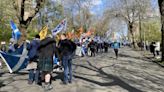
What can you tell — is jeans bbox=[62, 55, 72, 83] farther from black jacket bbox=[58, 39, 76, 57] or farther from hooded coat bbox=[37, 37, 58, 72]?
hooded coat bbox=[37, 37, 58, 72]

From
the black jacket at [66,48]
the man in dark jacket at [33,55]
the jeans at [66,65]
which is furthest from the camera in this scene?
the black jacket at [66,48]

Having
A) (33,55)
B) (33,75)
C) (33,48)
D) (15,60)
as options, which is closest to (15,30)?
(15,60)

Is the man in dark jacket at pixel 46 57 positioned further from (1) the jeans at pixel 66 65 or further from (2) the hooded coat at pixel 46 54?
(1) the jeans at pixel 66 65

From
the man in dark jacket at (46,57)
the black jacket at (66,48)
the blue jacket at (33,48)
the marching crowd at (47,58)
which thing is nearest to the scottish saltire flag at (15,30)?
the marching crowd at (47,58)

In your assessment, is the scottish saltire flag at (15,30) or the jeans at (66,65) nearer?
the jeans at (66,65)

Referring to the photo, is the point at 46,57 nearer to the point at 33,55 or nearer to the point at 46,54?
the point at 46,54

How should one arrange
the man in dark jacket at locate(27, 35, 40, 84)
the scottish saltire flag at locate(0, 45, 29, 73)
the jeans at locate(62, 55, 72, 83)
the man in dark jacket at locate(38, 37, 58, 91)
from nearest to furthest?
the man in dark jacket at locate(38, 37, 58, 91) < the man in dark jacket at locate(27, 35, 40, 84) < the jeans at locate(62, 55, 72, 83) < the scottish saltire flag at locate(0, 45, 29, 73)

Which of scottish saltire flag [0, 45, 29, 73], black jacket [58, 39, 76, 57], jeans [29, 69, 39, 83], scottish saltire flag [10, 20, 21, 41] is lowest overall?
jeans [29, 69, 39, 83]

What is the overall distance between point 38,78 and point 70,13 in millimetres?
61998

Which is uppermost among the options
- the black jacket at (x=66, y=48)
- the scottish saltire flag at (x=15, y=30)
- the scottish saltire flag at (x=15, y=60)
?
the scottish saltire flag at (x=15, y=30)

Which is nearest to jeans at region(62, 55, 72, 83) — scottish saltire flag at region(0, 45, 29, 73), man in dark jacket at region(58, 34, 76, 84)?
A: man in dark jacket at region(58, 34, 76, 84)

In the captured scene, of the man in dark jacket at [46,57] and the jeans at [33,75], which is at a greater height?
the man in dark jacket at [46,57]

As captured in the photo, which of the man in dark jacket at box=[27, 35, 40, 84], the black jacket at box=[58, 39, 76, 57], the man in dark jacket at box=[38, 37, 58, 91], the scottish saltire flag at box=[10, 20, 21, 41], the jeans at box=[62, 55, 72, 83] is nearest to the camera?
the man in dark jacket at box=[38, 37, 58, 91]

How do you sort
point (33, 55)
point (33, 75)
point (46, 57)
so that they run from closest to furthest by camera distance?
point (46, 57), point (33, 55), point (33, 75)
